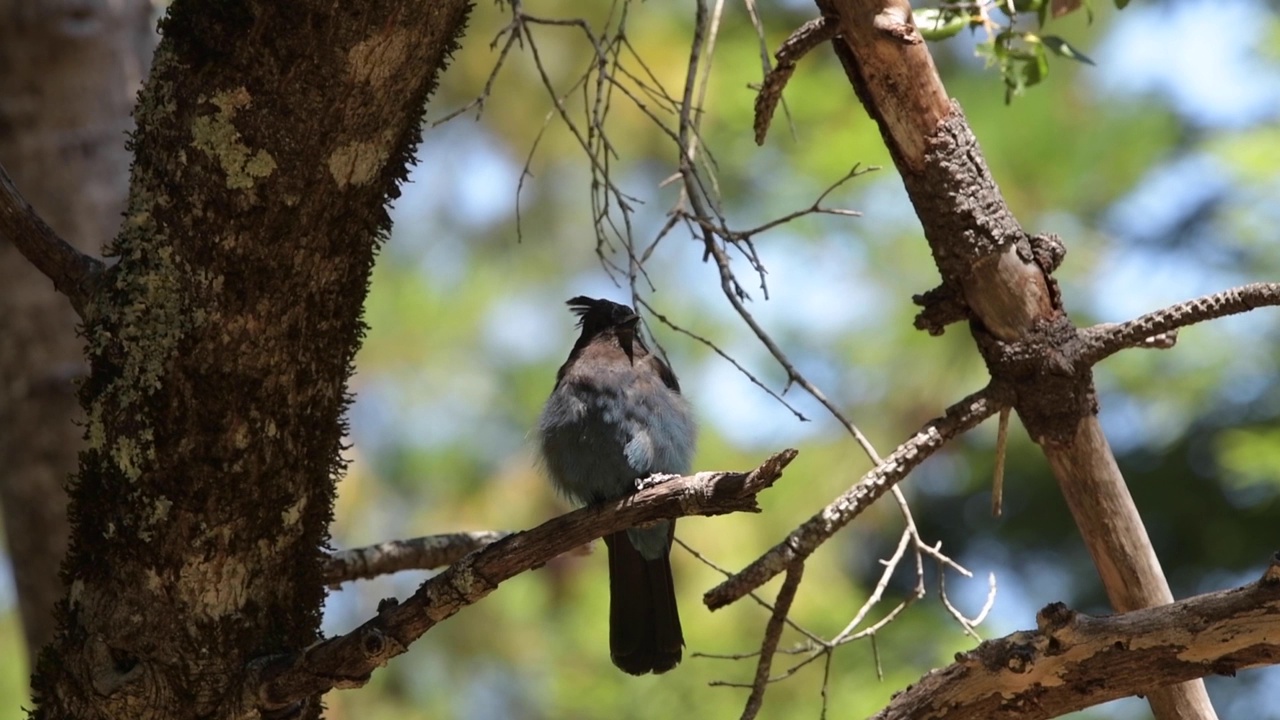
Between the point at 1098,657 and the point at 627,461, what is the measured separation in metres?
1.45

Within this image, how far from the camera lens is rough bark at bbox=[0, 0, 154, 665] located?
4.12m

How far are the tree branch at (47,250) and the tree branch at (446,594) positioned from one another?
2.83 ft

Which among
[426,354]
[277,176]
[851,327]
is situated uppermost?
[426,354]

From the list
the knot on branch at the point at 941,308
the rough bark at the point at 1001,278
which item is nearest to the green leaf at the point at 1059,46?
the rough bark at the point at 1001,278

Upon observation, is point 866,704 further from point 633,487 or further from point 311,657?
point 311,657

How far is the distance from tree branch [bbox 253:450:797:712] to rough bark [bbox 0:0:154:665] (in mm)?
2011

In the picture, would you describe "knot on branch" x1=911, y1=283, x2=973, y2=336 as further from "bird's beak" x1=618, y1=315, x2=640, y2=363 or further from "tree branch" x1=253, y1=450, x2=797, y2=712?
"bird's beak" x1=618, y1=315, x2=640, y2=363

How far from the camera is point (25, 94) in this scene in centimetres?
442

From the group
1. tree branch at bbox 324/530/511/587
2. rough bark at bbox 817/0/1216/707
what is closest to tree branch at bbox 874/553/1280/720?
rough bark at bbox 817/0/1216/707

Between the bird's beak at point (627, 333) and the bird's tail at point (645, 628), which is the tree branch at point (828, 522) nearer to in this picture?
the bird's tail at point (645, 628)

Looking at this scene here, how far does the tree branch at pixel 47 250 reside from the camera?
2.56m

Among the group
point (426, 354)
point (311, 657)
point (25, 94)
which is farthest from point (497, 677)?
point (311, 657)

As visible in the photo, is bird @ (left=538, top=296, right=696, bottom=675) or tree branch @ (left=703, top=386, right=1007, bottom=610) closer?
tree branch @ (left=703, top=386, right=1007, bottom=610)

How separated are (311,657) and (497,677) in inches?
212
